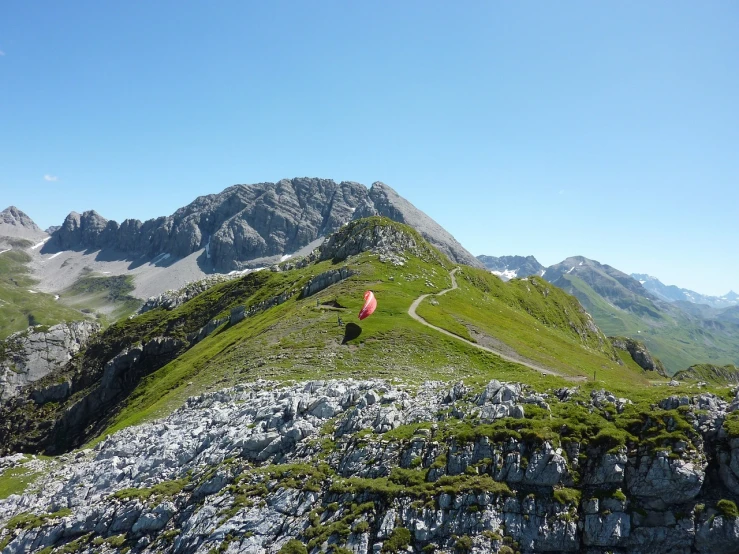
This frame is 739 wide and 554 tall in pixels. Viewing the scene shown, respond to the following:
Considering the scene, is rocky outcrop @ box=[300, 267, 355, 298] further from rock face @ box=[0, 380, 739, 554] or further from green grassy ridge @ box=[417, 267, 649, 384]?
rock face @ box=[0, 380, 739, 554]

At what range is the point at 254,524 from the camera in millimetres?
24484

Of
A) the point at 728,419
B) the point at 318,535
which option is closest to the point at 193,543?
the point at 318,535

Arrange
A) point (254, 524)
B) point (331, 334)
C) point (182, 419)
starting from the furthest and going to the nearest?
point (331, 334)
point (182, 419)
point (254, 524)

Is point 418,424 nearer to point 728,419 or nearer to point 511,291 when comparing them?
point 728,419

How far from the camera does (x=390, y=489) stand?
77.1 feet

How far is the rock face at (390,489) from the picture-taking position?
20328 millimetres

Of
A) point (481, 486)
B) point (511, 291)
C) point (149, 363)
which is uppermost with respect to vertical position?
point (511, 291)

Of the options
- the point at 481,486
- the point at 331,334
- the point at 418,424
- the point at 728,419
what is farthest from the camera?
the point at 331,334

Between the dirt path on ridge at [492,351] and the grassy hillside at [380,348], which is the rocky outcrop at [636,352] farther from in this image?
the dirt path on ridge at [492,351]

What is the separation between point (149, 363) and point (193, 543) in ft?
403

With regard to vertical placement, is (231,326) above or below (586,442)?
below

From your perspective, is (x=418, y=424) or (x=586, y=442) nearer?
(x=586, y=442)

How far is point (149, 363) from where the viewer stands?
131 metres

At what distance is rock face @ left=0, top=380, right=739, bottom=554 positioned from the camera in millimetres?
20328
